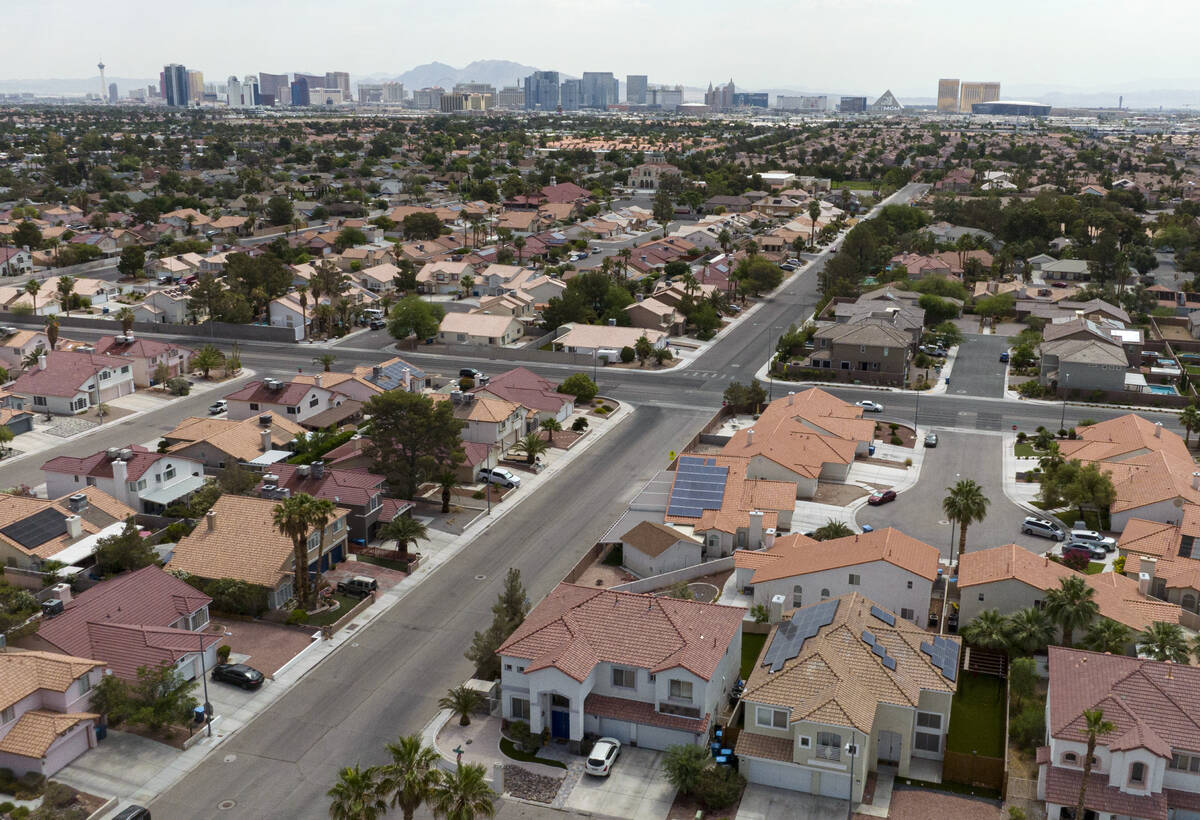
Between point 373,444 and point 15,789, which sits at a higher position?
point 373,444

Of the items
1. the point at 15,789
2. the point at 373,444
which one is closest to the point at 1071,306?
the point at 373,444

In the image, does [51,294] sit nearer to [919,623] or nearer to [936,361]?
[936,361]

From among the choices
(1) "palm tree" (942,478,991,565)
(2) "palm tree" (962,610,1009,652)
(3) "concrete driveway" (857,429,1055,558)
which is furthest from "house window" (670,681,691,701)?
(3) "concrete driveway" (857,429,1055,558)

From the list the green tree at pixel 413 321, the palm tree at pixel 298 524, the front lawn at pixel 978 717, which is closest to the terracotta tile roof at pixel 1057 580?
the front lawn at pixel 978 717

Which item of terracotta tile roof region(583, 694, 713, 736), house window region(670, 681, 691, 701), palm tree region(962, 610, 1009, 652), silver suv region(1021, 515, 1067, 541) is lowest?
silver suv region(1021, 515, 1067, 541)

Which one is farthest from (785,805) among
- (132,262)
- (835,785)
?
(132,262)

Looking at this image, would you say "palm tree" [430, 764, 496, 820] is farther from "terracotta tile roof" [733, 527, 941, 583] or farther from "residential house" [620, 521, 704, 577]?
"residential house" [620, 521, 704, 577]

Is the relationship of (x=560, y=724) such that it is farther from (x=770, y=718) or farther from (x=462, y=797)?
(x=462, y=797)

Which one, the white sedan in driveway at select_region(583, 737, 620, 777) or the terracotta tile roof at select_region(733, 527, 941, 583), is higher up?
the terracotta tile roof at select_region(733, 527, 941, 583)
